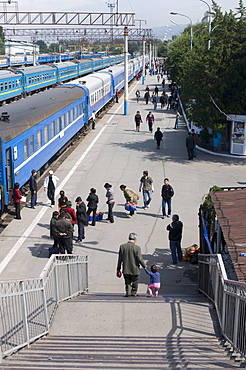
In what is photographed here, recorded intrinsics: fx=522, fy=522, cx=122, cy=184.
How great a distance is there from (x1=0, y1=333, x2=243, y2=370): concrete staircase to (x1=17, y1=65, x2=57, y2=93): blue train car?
35.1 meters

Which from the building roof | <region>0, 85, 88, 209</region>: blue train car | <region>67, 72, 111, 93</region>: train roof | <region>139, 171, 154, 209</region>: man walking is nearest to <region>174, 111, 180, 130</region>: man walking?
<region>67, 72, 111, 93</region>: train roof

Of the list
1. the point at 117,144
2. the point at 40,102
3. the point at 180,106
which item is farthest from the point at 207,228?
the point at 180,106

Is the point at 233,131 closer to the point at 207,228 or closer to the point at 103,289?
the point at 207,228

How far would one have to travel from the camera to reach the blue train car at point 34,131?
15.6m

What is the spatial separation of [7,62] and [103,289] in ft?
167

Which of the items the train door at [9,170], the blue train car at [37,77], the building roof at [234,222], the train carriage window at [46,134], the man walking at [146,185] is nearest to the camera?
the building roof at [234,222]

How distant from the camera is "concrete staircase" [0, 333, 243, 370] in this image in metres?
5.97

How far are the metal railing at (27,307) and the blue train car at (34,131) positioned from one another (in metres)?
7.16

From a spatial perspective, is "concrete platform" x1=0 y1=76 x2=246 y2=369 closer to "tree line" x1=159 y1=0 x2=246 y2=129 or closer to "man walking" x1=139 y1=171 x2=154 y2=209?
"man walking" x1=139 y1=171 x2=154 y2=209

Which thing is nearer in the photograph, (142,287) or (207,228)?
(142,287)

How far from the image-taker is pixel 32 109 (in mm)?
20062

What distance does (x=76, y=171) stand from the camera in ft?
73.3

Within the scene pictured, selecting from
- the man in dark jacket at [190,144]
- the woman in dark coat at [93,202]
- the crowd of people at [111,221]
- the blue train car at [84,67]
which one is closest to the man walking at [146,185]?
the crowd of people at [111,221]

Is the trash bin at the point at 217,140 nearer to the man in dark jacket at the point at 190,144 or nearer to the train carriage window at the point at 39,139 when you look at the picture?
the man in dark jacket at the point at 190,144
